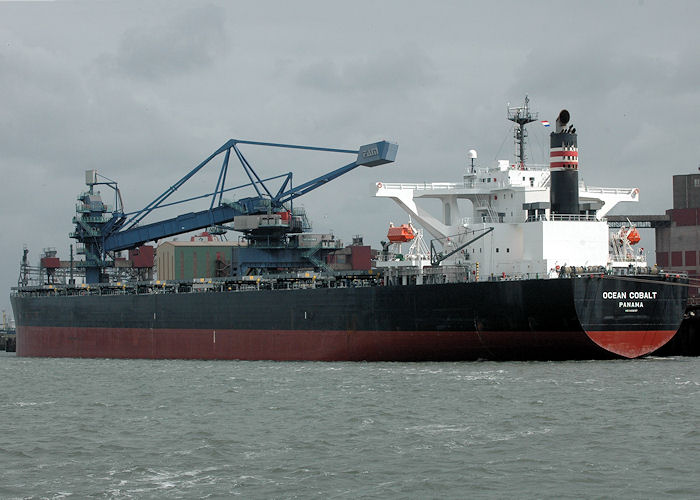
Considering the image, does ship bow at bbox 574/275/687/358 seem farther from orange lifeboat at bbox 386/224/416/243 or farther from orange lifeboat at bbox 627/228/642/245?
orange lifeboat at bbox 386/224/416/243

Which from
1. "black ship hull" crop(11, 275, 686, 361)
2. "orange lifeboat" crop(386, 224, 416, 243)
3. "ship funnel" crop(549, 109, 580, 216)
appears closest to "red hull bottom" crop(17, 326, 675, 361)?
"black ship hull" crop(11, 275, 686, 361)

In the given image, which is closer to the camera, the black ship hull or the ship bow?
the ship bow

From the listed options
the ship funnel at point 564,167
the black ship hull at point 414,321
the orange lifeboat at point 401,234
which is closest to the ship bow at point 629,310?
the black ship hull at point 414,321

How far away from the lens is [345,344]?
33.6 m

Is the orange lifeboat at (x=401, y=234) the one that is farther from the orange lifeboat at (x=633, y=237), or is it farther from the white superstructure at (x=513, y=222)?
the orange lifeboat at (x=633, y=237)

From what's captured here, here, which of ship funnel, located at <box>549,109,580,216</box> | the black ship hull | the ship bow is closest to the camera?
the ship bow

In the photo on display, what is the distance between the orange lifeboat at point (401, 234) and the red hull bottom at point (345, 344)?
3402 millimetres

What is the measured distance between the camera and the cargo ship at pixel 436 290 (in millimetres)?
29594

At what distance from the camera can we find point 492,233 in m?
33.0

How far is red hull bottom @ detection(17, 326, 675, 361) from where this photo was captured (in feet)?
97.0

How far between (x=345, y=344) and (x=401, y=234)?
13.9ft

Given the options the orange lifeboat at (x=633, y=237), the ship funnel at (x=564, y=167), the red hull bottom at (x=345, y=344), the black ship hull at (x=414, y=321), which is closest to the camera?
the black ship hull at (x=414, y=321)

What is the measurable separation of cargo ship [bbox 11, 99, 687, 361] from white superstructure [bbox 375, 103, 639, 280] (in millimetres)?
47

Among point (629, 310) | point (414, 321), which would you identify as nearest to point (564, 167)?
point (629, 310)
